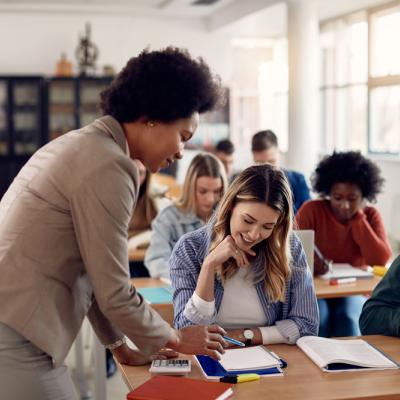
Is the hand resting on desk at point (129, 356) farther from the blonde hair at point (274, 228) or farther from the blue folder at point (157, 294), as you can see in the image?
Answer: the blue folder at point (157, 294)

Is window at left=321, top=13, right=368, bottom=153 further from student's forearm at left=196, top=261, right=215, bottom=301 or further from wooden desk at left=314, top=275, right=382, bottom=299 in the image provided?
student's forearm at left=196, top=261, right=215, bottom=301

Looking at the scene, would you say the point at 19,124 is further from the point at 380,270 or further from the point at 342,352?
the point at 342,352

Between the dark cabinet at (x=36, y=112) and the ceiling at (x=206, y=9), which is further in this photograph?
the dark cabinet at (x=36, y=112)

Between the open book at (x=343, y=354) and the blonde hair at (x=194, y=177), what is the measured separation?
5.28ft

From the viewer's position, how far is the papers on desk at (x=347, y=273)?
359 centimetres

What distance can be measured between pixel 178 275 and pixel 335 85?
7.37m

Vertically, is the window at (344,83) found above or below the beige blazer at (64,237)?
above

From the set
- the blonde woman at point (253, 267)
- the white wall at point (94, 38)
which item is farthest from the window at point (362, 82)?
the blonde woman at point (253, 267)

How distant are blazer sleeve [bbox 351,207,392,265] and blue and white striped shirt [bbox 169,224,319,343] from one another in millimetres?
1442

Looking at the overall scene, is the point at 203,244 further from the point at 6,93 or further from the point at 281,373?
the point at 6,93

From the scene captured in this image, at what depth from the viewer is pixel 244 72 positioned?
37.1 ft

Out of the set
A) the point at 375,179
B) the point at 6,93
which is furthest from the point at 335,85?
the point at 375,179

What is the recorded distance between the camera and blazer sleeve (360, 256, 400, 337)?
2439 millimetres

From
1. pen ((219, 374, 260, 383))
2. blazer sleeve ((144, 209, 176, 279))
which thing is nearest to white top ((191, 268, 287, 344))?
pen ((219, 374, 260, 383))
